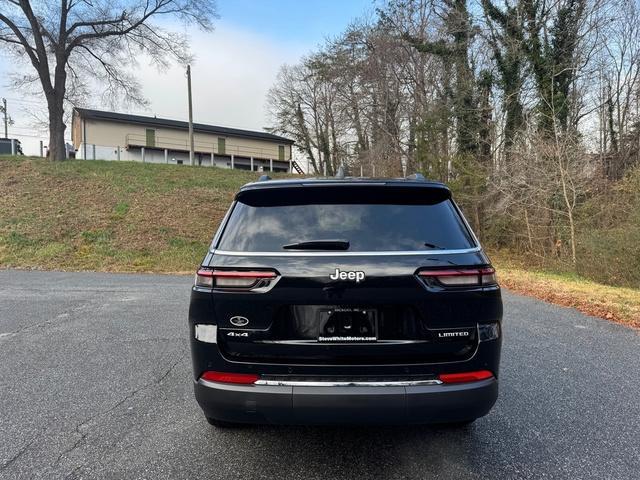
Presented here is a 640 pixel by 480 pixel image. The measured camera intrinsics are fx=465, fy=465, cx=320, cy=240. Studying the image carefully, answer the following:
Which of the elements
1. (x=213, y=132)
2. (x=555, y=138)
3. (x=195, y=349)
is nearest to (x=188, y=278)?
(x=195, y=349)

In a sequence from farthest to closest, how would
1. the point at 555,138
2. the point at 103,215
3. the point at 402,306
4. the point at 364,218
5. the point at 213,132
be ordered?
the point at 213,132, the point at 103,215, the point at 555,138, the point at 364,218, the point at 402,306

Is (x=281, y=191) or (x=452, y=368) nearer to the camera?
(x=452, y=368)

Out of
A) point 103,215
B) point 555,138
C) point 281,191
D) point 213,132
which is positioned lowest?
point 281,191

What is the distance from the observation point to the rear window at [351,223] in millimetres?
2594

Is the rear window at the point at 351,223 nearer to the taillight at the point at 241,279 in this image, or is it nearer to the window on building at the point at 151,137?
the taillight at the point at 241,279

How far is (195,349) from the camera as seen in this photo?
2600mm

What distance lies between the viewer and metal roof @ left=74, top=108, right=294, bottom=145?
40369 millimetres

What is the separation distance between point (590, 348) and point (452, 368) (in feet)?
12.6

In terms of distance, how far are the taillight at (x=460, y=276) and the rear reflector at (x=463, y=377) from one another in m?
0.48

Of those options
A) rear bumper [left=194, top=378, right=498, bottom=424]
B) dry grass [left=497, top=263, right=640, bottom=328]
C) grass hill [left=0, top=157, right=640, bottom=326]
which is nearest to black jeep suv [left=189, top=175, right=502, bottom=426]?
rear bumper [left=194, top=378, right=498, bottom=424]

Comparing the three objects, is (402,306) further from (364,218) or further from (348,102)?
(348,102)

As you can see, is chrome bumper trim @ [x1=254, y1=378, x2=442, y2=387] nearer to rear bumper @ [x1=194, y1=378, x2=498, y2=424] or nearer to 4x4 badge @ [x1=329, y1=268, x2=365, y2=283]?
rear bumper @ [x1=194, y1=378, x2=498, y2=424]

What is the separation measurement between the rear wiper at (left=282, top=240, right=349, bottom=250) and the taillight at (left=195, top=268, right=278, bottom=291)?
19 cm

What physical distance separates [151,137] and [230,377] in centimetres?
4361
